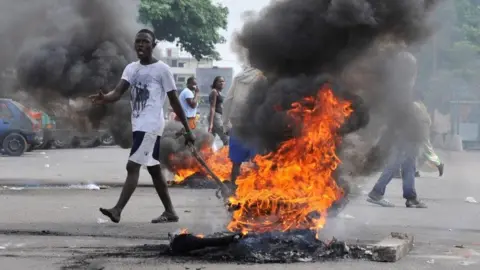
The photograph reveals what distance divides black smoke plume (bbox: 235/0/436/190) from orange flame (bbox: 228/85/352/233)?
95 mm

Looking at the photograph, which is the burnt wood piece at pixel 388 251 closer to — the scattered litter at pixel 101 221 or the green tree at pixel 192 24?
the scattered litter at pixel 101 221

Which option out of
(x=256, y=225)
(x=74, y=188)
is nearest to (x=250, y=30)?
(x=256, y=225)

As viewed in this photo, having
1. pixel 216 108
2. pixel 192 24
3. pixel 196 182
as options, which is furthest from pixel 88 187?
pixel 192 24

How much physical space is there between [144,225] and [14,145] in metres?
15.4

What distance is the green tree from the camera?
39.5 meters

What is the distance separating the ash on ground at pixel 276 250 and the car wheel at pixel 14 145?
1741 cm

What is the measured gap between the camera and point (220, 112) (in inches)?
617

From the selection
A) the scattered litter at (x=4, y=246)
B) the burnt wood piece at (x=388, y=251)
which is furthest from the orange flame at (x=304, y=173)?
the scattered litter at (x=4, y=246)

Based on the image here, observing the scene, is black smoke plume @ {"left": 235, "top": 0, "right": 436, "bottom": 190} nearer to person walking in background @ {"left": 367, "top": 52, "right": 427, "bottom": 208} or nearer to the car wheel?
person walking in background @ {"left": 367, "top": 52, "right": 427, "bottom": 208}

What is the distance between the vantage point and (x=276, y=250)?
6.54 m

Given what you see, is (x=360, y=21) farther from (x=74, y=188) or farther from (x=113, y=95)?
(x=74, y=188)

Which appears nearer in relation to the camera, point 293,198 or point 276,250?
point 276,250

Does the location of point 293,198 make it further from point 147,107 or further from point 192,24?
point 192,24

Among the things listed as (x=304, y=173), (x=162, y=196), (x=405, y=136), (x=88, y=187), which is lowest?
(x=88, y=187)
